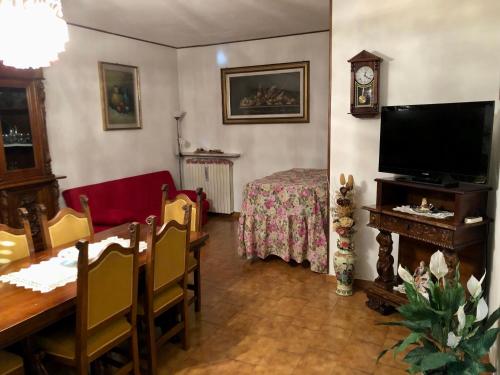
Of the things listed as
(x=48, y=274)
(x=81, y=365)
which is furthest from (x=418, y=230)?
(x=48, y=274)

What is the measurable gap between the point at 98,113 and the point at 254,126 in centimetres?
210

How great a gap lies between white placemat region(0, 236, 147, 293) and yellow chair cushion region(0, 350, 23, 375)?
0.98ft

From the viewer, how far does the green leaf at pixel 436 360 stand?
56.2 inches

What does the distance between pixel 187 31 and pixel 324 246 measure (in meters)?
3.11

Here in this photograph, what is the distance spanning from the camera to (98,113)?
4.65 metres

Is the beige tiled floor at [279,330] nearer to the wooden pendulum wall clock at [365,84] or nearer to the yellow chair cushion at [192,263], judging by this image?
the yellow chair cushion at [192,263]

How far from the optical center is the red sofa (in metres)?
4.07

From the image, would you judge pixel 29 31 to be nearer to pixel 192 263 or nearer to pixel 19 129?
pixel 192 263

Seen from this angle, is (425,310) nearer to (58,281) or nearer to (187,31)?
(58,281)

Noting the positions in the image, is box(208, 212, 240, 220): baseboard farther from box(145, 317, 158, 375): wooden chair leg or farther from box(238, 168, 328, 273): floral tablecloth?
box(145, 317, 158, 375): wooden chair leg

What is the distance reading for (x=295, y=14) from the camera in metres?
4.17

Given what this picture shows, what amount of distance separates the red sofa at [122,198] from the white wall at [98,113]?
0.20 m

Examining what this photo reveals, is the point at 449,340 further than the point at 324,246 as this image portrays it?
No

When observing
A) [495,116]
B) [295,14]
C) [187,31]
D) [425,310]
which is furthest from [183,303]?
[187,31]
